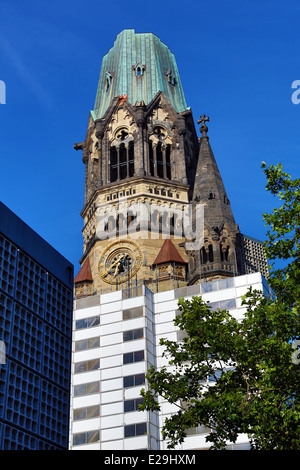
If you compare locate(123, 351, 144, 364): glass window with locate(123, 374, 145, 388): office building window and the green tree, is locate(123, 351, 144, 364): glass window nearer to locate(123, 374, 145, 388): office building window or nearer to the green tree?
locate(123, 374, 145, 388): office building window

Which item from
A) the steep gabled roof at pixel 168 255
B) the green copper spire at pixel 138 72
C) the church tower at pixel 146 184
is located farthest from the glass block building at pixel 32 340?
the green copper spire at pixel 138 72

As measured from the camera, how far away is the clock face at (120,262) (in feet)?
229

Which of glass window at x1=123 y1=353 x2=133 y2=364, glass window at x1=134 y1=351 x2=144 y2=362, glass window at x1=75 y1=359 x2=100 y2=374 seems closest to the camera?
glass window at x1=134 y1=351 x2=144 y2=362

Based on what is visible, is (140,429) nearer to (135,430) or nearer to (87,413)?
(135,430)

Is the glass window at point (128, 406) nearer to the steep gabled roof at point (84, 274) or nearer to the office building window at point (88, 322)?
the office building window at point (88, 322)

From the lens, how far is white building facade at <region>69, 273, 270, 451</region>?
5716 cm

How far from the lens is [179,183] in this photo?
76125mm

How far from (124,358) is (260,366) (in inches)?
1321

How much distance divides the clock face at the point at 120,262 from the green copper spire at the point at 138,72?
689 inches

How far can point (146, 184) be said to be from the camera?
75000mm

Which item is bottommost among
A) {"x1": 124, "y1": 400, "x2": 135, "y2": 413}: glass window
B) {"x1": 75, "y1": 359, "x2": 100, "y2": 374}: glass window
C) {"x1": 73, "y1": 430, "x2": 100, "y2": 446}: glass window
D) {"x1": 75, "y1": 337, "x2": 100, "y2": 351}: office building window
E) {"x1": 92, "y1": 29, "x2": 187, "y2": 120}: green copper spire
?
{"x1": 73, "y1": 430, "x2": 100, "y2": 446}: glass window

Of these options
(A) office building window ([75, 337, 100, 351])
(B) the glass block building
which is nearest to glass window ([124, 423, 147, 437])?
(A) office building window ([75, 337, 100, 351])

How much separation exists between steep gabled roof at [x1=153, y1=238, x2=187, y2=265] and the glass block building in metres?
34.3
